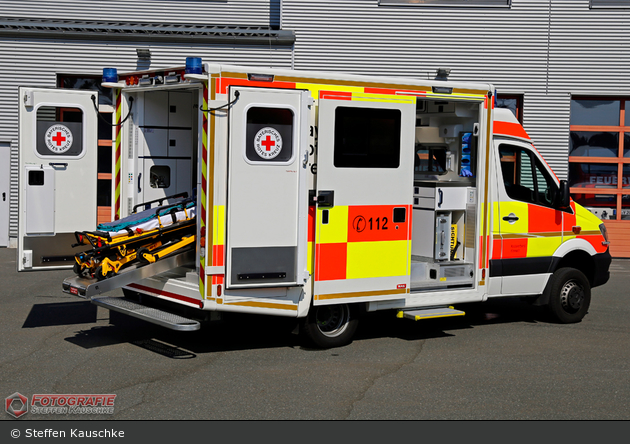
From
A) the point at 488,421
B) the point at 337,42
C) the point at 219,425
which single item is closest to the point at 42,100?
the point at 219,425

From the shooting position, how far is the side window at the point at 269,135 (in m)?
6.80

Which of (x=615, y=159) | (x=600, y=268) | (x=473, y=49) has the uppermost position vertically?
(x=473, y=49)

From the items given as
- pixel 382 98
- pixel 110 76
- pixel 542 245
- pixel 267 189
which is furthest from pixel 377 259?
pixel 110 76

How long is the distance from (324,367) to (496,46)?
34.6 ft

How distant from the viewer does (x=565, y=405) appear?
5879mm

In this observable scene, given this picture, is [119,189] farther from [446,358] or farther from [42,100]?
[446,358]

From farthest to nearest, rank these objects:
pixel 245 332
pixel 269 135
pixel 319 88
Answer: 1. pixel 245 332
2. pixel 319 88
3. pixel 269 135

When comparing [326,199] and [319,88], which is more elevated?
[319,88]

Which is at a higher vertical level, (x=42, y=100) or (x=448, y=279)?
(x=42, y=100)

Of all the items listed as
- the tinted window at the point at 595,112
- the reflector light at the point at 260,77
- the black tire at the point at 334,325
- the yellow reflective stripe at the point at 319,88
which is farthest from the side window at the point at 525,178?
the tinted window at the point at 595,112

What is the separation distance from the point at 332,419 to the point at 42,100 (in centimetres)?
442

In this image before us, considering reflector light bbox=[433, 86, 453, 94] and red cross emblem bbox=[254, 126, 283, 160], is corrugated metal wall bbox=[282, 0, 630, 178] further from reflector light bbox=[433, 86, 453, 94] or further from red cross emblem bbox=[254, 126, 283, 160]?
red cross emblem bbox=[254, 126, 283, 160]

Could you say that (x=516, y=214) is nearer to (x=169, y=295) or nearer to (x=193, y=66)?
(x=169, y=295)

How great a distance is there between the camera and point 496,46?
1556 centimetres
